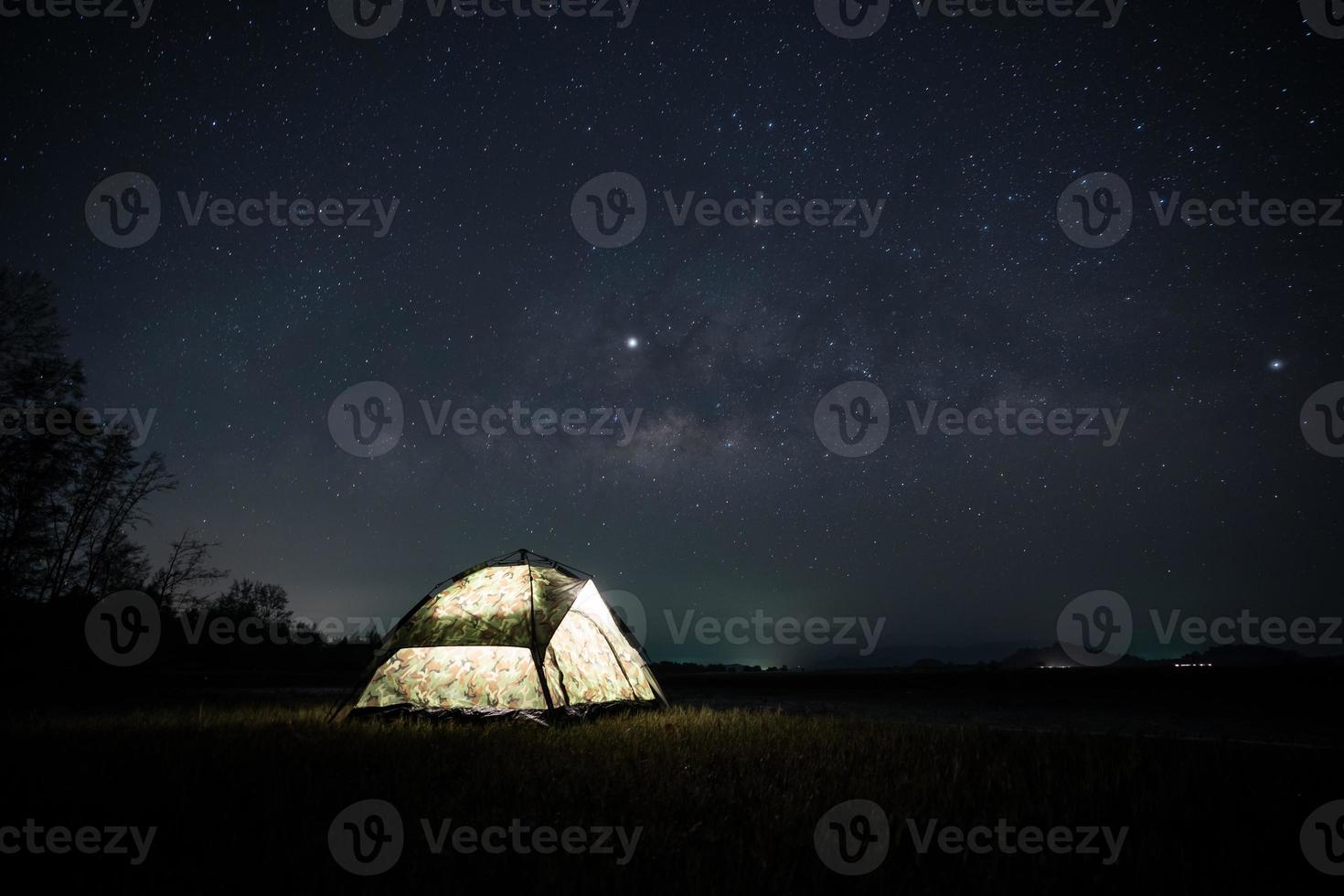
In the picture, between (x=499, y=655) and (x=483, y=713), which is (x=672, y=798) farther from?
(x=499, y=655)

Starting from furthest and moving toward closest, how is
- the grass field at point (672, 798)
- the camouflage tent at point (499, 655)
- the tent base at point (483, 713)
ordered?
the camouflage tent at point (499, 655) < the tent base at point (483, 713) < the grass field at point (672, 798)

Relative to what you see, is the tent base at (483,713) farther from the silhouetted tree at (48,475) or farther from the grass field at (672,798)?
the silhouetted tree at (48,475)

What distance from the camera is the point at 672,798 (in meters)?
4.54

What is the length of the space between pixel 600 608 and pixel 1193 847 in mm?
8167

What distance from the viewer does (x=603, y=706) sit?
9531 mm

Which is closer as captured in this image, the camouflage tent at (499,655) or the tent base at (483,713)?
the tent base at (483,713)

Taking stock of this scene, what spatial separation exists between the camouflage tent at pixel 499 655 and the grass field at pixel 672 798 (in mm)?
1558

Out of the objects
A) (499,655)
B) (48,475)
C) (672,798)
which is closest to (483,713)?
(499,655)

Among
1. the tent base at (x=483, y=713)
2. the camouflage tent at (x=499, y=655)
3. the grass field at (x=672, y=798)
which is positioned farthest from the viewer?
the camouflage tent at (x=499, y=655)

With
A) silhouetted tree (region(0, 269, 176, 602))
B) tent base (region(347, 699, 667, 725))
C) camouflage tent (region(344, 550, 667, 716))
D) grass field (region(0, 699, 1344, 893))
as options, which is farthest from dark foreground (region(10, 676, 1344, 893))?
silhouetted tree (region(0, 269, 176, 602))

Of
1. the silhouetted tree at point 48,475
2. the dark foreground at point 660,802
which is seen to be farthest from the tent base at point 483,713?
the silhouetted tree at point 48,475

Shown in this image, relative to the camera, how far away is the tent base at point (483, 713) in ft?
28.4

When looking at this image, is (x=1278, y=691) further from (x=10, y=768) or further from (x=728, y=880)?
(x=10, y=768)

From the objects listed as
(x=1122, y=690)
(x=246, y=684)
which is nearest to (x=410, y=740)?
(x=246, y=684)
